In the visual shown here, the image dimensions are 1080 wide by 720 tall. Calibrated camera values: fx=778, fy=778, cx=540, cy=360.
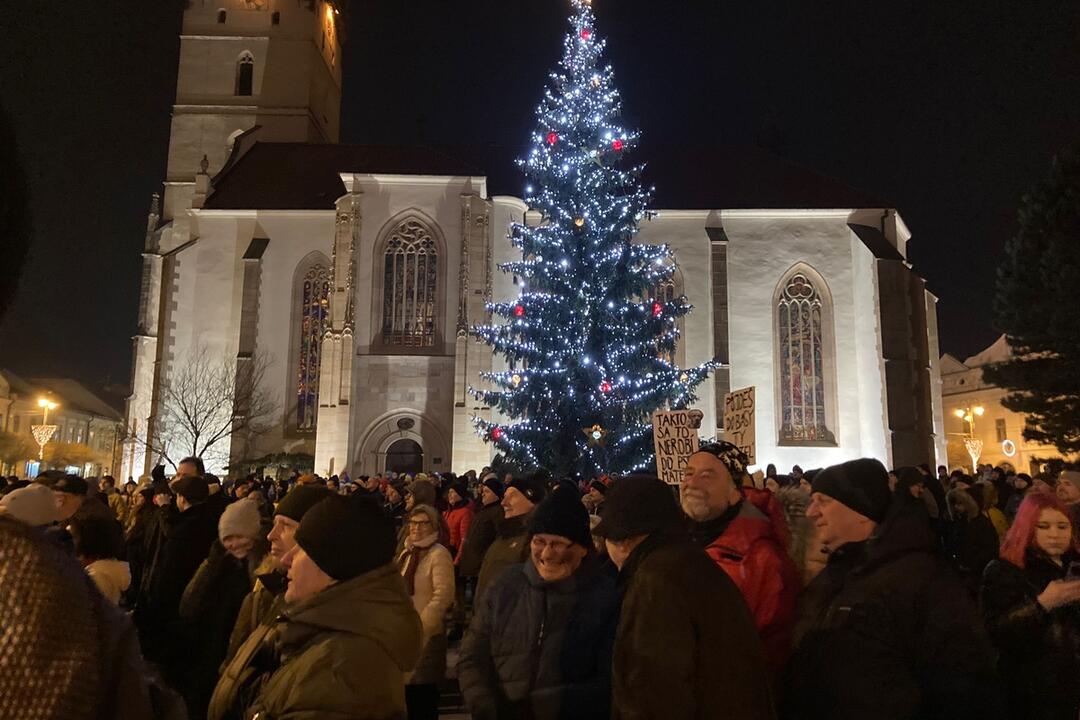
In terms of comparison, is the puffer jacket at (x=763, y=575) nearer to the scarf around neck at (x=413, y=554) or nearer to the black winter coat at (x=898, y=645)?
the black winter coat at (x=898, y=645)

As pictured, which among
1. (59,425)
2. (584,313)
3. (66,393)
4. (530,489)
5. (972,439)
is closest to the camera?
(530,489)

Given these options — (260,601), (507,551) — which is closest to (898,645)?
(260,601)

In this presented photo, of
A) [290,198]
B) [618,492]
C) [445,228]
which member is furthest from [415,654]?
[290,198]

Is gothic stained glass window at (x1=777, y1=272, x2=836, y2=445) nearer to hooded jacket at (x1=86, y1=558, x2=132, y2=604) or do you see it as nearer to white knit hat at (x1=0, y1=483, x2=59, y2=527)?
hooded jacket at (x1=86, y1=558, x2=132, y2=604)

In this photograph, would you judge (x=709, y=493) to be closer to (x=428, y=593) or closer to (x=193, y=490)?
(x=428, y=593)

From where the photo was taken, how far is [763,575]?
322 cm

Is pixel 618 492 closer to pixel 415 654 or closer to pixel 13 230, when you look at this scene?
pixel 415 654

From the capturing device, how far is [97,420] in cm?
6738

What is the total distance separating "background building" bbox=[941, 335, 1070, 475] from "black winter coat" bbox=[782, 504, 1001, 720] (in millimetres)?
51863

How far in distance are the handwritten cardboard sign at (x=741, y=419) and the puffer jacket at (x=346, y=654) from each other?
568cm

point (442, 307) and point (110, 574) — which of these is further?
point (442, 307)

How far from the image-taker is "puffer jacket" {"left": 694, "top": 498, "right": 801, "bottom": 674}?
3146mm

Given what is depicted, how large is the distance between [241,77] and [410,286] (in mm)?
16037

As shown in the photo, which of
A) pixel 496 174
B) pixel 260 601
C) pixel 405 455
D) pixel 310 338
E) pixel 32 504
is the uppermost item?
pixel 496 174
